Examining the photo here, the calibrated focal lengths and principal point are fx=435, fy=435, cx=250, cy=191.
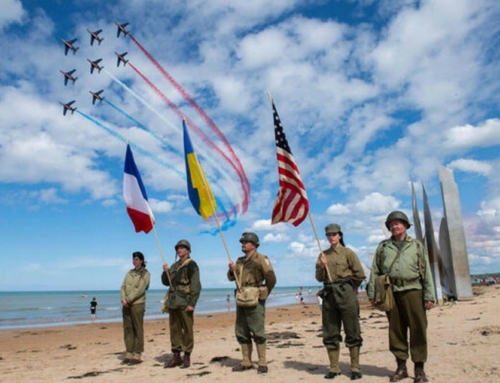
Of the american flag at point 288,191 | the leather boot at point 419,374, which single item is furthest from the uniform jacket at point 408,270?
the american flag at point 288,191

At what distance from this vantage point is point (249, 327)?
22.7ft

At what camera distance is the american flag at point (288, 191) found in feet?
23.4

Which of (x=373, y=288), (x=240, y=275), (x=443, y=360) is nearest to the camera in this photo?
(x=373, y=288)

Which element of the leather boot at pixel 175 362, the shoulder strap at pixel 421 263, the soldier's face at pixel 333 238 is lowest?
the leather boot at pixel 175 362

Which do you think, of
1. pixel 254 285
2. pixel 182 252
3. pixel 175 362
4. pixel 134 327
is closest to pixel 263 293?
pixel 254 285

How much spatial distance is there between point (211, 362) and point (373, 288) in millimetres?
3852

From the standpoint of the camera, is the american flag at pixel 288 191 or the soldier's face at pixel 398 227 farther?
the american flag at pixel 288 191

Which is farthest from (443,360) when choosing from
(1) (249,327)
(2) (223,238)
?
(2) (223,238)

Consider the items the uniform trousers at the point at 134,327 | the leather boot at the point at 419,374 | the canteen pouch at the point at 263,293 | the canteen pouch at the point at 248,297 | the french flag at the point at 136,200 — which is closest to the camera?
the leather boot at the point at 419,374

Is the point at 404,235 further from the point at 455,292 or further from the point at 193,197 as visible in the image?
the point at 455,292

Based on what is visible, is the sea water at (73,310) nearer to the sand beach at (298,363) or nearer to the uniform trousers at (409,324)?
the sand beach at (298,363)

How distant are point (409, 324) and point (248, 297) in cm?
243

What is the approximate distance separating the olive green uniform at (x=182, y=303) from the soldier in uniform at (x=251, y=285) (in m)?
0.90

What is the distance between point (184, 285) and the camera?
7.77 meters
